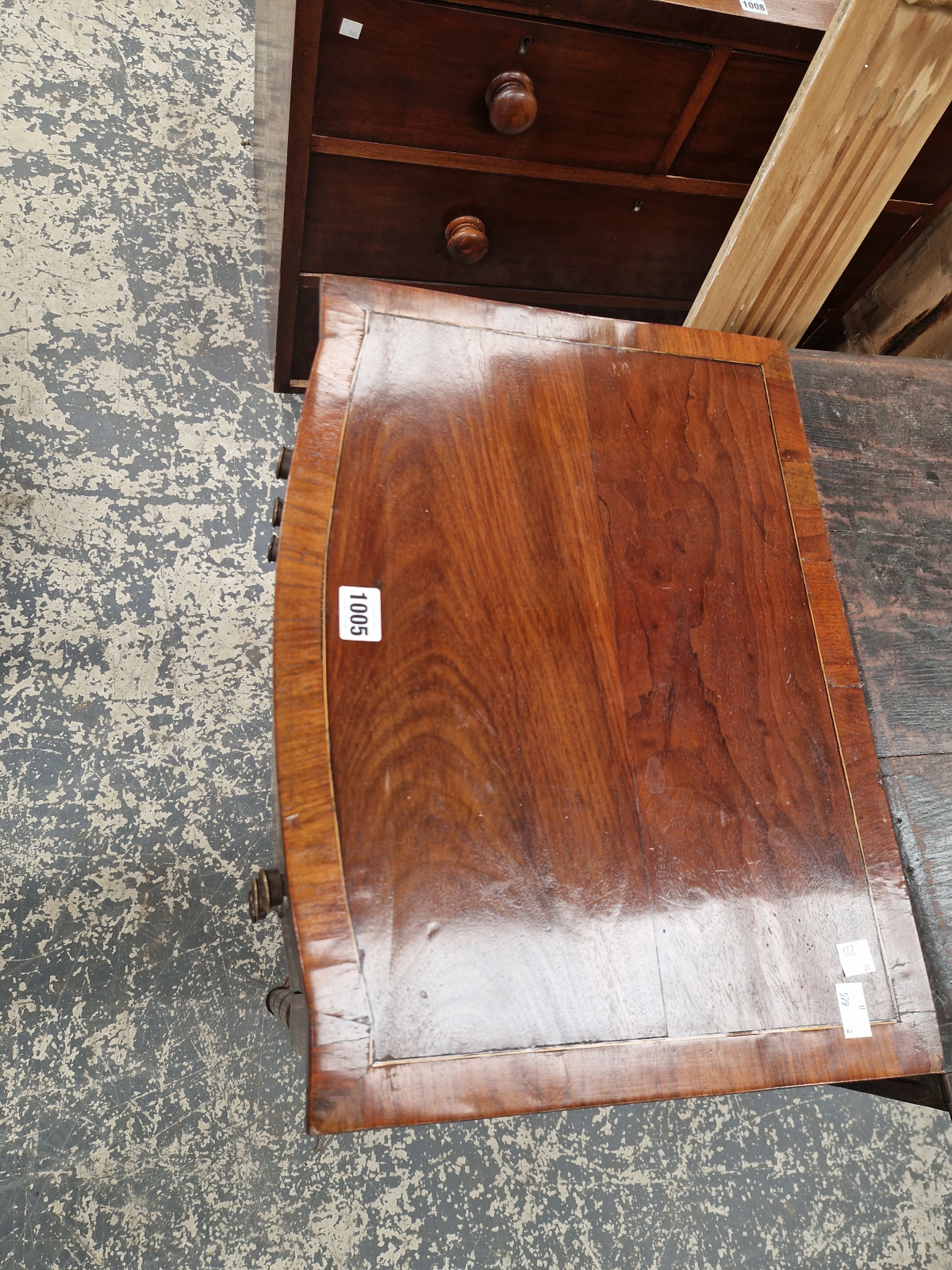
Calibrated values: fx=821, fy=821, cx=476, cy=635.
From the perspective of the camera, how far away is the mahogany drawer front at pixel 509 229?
50.8 inches

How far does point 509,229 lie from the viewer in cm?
140

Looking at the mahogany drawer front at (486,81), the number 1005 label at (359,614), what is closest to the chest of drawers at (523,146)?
the mahogany drawer front at (486,81)

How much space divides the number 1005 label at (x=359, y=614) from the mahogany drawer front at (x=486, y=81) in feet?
2.62

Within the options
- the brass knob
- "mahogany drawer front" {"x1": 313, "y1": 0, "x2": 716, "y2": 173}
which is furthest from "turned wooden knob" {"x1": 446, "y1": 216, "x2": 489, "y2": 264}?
the brass knob

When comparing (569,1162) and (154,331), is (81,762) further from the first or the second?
(569,1162)

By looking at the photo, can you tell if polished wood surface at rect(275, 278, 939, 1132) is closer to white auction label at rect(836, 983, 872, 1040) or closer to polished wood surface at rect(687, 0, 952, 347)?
white auction label at rect(836, 983, 872, 1040)

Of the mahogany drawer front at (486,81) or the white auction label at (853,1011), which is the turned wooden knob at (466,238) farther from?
the white auction label at (853,1011)

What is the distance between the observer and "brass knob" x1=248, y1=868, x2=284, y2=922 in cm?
69

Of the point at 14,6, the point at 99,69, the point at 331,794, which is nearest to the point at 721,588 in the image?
the point at 331,794

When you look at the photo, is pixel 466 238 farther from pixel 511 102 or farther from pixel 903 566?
pixel 903 566

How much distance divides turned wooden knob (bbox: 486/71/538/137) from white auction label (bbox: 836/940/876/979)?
1.10m

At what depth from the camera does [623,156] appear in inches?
50.7

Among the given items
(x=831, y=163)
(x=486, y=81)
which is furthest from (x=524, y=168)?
(x=831, y=163)

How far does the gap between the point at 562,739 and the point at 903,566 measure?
49cm
